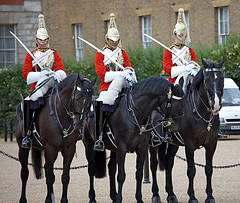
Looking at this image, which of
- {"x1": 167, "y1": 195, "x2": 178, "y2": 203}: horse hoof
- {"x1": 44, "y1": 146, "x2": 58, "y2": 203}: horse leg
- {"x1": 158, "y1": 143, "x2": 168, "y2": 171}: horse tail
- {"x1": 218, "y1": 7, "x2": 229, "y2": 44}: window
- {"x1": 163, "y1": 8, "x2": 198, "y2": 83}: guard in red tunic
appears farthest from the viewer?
{"x1": 218, "y1": 7, "x2": 229, "y2": 44}: window

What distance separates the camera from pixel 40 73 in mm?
11133

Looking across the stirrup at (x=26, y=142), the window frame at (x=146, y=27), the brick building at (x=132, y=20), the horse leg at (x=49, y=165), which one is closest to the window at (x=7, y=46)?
the brick building at (x=132, y=20)

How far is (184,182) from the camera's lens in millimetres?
13422

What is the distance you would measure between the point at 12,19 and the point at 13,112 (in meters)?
8.73

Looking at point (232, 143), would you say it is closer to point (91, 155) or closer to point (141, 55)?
point (141, 55)

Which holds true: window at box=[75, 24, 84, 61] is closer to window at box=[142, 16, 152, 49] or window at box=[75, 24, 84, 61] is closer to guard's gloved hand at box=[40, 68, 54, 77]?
window at box=[142, 16, 152, 49]

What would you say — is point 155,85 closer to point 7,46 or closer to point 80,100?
point 80,100

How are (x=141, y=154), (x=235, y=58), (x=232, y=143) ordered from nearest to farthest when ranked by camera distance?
(x=141, y=154) → (x=232, y=143) → (x=235, y=58)

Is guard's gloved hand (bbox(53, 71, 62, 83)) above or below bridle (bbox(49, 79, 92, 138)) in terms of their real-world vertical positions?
above

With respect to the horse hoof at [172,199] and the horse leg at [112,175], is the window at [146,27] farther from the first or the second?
the horse hoof at [172,199]

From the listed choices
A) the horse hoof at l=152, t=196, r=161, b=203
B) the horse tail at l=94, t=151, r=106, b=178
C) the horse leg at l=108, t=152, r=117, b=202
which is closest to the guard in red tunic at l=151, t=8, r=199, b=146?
the horse leg at l=108, t=152, r=117, b=202

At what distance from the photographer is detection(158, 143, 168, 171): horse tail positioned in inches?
467

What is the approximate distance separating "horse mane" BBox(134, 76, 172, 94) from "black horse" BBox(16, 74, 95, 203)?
78 cm

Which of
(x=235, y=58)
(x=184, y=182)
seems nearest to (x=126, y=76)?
(x=184, y=182)
